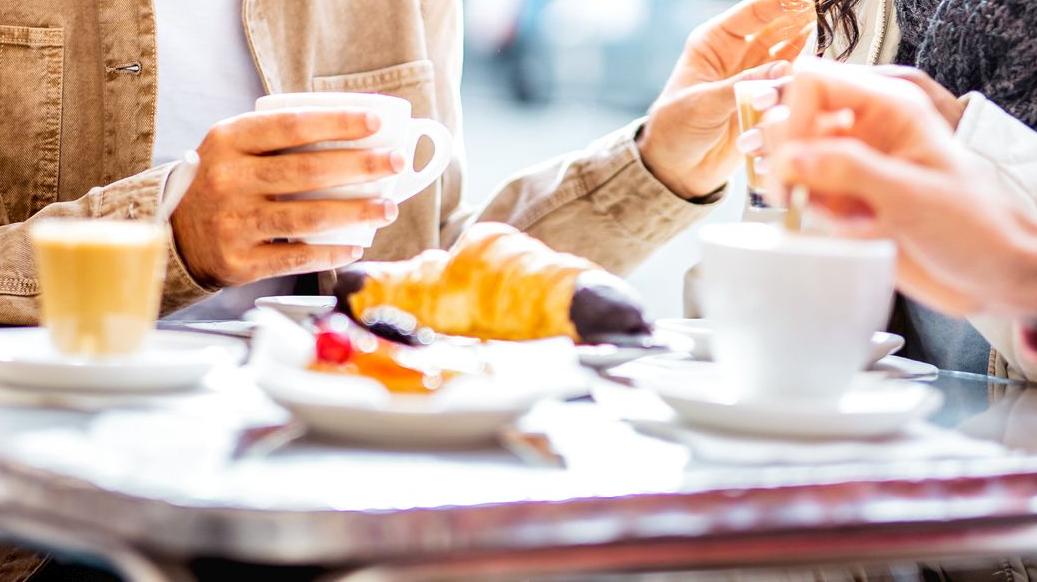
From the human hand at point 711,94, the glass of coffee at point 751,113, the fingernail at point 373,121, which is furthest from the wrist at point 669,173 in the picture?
the fingernail at point 373,121

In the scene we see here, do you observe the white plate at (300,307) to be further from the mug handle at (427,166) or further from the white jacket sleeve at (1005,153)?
the white jacket sleeve at (1005,153)

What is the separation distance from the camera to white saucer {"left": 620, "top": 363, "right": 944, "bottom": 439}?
21.9 inches

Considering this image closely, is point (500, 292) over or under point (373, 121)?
under

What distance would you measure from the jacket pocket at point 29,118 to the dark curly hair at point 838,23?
0.88 metres

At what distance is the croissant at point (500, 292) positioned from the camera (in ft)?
2.72

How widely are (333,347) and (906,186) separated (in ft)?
1.05

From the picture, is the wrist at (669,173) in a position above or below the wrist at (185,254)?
above

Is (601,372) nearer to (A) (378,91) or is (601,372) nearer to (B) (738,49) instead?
(B) (738,49)

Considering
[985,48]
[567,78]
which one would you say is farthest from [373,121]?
[567,78]

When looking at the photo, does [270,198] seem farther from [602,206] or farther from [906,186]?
[906,186]

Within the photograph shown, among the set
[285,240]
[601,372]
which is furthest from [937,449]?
[285,240]

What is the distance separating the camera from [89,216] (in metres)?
1.08

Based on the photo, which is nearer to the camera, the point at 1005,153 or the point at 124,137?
the point at 1005,153

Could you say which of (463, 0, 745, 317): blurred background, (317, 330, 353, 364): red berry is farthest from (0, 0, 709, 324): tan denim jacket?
(463, 0, 745, 317): blurred background
